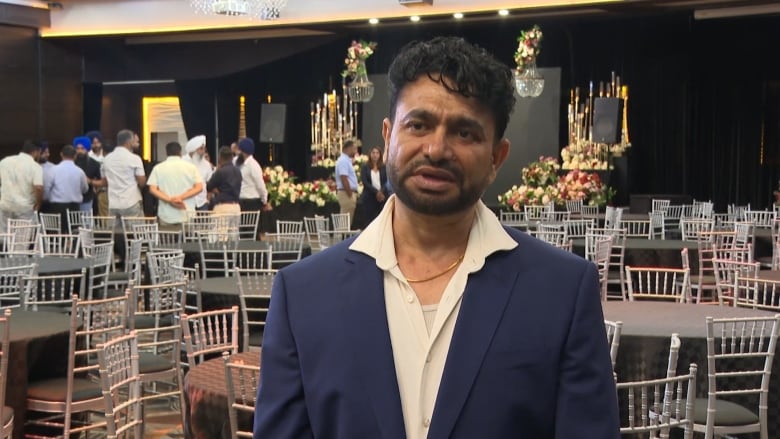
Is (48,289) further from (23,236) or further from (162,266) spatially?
(23,236)

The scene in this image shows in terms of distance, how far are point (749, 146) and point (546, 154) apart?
3124mm

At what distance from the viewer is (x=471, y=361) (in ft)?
5.39

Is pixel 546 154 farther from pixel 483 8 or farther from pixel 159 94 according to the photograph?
pixel 159 94

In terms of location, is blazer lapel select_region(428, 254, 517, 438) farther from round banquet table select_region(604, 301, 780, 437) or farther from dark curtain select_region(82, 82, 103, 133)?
dark curtain select_region(82, 82, 103, 133)

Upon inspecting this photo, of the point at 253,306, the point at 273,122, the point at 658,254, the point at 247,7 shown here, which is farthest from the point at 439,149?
the point at 273,122

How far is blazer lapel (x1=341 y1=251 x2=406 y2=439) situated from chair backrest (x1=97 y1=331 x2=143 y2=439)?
2.28m

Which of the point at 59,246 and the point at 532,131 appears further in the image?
the point at 532,131

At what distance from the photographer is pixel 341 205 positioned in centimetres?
1512

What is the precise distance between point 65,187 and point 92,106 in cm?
759

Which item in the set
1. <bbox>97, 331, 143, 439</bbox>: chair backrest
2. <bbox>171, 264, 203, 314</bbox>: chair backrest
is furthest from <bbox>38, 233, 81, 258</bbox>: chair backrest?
<bbox>97, 331, 143, 439</bbox>: chair backrest

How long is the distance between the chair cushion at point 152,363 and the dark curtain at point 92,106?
48.0ft

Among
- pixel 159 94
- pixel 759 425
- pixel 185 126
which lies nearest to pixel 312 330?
pixel 759 425

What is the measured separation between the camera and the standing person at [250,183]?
13.0 m

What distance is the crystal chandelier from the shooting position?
45.2ft
